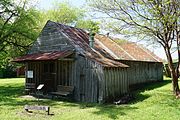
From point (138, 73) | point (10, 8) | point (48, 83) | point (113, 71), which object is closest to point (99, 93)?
point (113, 71)

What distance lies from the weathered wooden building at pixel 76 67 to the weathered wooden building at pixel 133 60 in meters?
1.54

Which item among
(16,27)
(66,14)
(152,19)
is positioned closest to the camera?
(152,19)

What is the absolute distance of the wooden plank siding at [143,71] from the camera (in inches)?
987

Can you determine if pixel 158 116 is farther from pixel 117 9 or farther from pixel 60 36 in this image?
pixel 60 36

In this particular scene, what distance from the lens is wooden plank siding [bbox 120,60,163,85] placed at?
25.1 meters

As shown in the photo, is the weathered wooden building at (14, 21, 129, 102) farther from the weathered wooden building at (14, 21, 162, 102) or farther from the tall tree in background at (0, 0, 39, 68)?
the tall tree in background at (0, 0, 39, 68)

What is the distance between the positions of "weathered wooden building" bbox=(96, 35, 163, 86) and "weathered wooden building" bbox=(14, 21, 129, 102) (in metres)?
1.54

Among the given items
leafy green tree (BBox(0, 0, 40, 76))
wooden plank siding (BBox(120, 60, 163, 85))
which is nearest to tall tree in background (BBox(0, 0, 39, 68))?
leafy green tree (BBox(0, 0, 40, 76))

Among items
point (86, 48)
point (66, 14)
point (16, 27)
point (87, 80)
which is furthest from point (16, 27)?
point (66, 14)

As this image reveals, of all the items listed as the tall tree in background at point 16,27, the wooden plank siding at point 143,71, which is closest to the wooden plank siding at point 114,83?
the wooden plank siding at point 143,71

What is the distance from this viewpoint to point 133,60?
81.1 feet

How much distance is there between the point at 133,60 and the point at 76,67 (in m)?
7.21

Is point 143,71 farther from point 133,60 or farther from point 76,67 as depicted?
point 76,67

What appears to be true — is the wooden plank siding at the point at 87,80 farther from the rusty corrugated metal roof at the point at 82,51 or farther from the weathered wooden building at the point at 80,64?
the rusty corrugated metal roof at the point at 82,51
